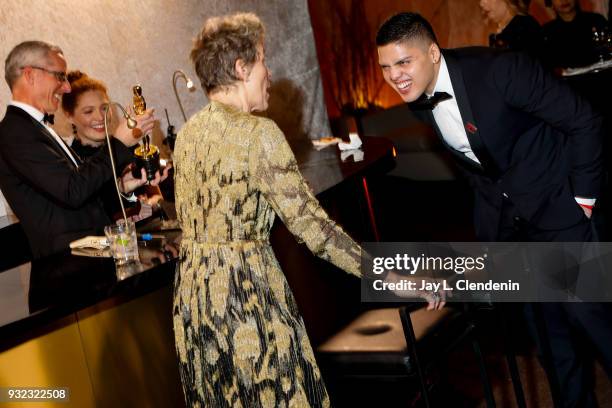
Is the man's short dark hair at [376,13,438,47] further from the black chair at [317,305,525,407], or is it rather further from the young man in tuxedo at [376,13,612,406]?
the black chair at [317,305,525,407]

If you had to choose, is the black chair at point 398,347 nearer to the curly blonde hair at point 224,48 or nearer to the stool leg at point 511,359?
the stool leg at point 511,359

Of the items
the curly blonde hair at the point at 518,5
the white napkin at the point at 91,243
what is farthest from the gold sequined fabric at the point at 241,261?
the curly blonde hair at the point at 518,5

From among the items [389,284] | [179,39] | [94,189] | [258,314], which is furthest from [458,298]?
[179,39]

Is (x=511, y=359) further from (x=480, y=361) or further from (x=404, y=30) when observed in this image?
(x=404, y=30)

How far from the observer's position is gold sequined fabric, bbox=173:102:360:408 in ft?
6.58

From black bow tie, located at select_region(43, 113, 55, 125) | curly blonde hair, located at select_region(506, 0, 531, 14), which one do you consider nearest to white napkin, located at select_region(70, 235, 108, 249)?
black bow tie, located at select_region(43, 113, 55, 125)

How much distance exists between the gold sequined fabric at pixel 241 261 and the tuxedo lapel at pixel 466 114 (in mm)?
944

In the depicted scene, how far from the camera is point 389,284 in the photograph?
2.12 metres

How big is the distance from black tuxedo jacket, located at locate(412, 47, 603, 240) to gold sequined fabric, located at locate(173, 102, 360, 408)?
0.98 m

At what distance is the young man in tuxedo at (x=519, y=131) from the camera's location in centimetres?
264

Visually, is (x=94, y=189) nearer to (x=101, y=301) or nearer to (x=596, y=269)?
(x=101, y=301)

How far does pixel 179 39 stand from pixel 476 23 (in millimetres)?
4880

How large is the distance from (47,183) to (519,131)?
196cm

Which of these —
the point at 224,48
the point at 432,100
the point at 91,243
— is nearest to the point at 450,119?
the point at 432,100
